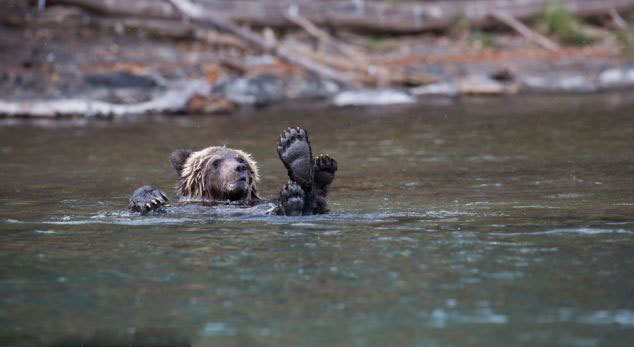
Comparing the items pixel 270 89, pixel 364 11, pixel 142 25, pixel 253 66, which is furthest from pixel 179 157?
pixel 364 11

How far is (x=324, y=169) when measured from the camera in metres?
9.49

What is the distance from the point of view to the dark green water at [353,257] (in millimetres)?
5648

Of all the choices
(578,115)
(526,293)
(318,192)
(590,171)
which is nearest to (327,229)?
(318,192)

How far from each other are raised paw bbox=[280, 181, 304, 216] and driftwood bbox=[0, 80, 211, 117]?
1168cm

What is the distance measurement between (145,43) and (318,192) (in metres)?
16.4

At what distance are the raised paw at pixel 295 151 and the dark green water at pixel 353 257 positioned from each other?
44 centimetres

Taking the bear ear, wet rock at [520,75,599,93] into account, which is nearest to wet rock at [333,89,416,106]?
wet rock at [520,75,599,93]

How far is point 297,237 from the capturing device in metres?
8.11

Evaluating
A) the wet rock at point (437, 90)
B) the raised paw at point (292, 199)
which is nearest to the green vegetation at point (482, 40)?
the wet rock at point (437, 90)

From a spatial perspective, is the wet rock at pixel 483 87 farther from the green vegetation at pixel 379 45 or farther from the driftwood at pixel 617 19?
the driftwood at pixel 617 19

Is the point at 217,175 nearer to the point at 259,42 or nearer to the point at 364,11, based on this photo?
the point at 259,42

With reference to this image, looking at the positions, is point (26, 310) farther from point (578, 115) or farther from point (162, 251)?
point (578, 115)

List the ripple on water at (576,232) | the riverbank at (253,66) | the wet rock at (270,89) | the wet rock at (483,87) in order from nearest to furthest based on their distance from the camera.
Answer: the ripple on water at (576,232), the riverbank at (253,66), the wet rock at (270,89), the wet rock at (483,87)

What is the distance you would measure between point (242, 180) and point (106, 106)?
1099 centimetres
